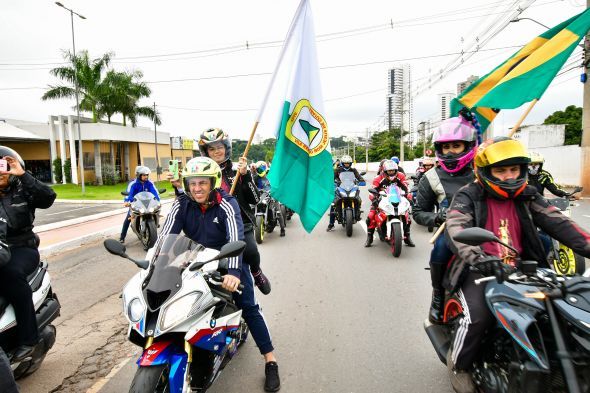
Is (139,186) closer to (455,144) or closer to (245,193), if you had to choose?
(245,193)

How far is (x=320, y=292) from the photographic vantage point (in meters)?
5.41

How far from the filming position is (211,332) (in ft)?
8.08

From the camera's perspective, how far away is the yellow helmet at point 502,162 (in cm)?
248

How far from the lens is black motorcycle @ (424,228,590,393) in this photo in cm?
178

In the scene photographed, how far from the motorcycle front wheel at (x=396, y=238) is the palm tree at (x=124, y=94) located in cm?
3113

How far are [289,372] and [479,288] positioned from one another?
1.78 metres

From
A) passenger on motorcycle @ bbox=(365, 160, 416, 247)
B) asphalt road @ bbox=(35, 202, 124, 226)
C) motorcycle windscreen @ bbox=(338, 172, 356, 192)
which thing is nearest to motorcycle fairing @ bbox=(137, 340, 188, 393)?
passenger on motorcycle @ bbox=(365, 160, 416, 247)

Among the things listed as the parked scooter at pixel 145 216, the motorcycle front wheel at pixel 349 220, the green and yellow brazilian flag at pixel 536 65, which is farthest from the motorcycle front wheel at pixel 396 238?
the parked scooter at pixel 145 216

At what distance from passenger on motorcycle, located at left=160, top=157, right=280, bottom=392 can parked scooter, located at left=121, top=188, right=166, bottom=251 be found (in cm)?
587

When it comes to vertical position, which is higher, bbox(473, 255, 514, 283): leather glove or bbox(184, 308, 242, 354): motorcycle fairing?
bbox(473, 255, 514, 283): leather glove

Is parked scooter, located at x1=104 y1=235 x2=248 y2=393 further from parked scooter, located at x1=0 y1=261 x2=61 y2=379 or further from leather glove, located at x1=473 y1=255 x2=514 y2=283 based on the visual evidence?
leather glove, located at x1=473 y1=255 x2=514 y2=283

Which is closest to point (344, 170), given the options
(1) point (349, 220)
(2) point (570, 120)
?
(1) point (349, 220)

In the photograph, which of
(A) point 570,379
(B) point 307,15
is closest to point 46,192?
(B) point 307,15

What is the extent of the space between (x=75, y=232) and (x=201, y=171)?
31.3 feet
